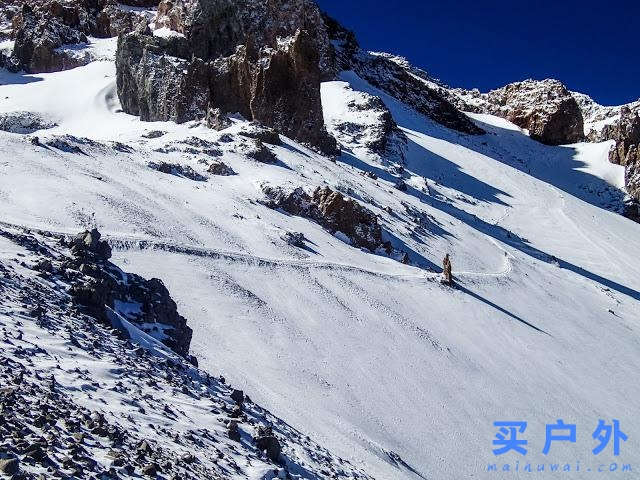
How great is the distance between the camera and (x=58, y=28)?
78.7 m

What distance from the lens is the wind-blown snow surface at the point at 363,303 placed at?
1902 cm

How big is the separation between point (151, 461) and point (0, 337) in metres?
3.84

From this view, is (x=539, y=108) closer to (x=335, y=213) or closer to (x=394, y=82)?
(x=394, y=82)

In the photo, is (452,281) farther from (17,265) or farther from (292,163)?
(17,265)

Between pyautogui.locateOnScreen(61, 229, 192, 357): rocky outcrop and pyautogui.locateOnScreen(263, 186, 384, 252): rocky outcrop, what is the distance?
19.7 meters

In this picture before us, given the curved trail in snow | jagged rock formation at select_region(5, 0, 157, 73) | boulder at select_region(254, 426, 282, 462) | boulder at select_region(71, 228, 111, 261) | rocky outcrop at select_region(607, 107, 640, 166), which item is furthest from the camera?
rocky outcrop at select_region(607, 107, 640, 166)

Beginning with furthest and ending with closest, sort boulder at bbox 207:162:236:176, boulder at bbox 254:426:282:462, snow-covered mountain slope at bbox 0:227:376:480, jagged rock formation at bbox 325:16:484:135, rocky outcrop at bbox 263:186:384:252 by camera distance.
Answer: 1. jagged rock formation at bbox 325:16:484:135
2. boulder at bbox 207:162:236:176
3. rocky outcrop at bbox 263:186:384:252
4. boulder at bbox 254:426:282:462
5. snow-covered mountain slope at bbox 0:227:376:480

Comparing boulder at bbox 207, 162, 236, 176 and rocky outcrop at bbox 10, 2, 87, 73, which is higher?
rocky outcrop at bbox 10, 2, 87, 73

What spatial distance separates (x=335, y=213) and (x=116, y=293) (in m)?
21.8

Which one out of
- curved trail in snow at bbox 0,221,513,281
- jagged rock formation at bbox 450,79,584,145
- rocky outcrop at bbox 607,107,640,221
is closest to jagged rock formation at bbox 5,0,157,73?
curved trail in snow at bbox 0,221,513,281

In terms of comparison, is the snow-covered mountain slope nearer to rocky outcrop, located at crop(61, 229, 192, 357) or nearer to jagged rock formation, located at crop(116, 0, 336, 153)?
rocky outcrop, located at crop(61, 229, 192, 357)

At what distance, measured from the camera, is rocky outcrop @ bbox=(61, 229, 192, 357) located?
46.1 ft

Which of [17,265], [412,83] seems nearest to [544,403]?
[17,265]

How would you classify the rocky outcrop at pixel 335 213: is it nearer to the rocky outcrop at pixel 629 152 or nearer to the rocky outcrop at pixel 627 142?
the rocky outcrop at pixel 629 152
